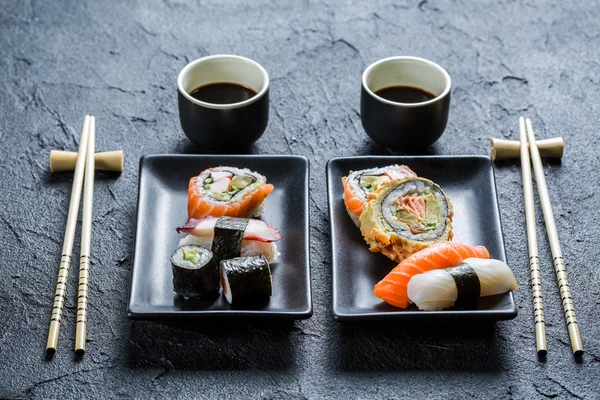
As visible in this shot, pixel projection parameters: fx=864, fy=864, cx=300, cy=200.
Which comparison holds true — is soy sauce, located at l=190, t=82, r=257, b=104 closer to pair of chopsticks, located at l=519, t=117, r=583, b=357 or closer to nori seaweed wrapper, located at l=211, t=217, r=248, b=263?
Result: nori seaweed wrapper, located at l=211, t=217, r=248, b=263

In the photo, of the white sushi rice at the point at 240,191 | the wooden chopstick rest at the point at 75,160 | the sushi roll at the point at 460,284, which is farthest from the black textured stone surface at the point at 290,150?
the white sushi rice at the point at 240,191

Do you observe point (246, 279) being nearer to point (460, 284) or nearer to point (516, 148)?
point (460, 284)

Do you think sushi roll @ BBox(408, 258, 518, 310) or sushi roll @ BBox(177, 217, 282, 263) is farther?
sushi roll @ BBox(177, 217, 282, 263)

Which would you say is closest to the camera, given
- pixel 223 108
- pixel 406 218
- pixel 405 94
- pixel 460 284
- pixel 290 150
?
pixel 460 284

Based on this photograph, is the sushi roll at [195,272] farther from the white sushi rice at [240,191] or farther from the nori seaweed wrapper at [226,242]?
the white sushi rice at [240,191]

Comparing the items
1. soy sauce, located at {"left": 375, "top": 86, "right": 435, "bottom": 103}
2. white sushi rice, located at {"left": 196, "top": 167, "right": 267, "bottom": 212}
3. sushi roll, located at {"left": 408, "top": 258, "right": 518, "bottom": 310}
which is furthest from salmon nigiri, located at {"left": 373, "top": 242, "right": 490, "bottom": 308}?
soy sauce, located at {"left": 375, "top": 86, "right": 435, "bottom": 103}

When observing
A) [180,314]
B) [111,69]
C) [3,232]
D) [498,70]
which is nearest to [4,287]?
[3,232]

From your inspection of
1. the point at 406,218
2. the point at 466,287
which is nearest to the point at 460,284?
the point at 466,287
